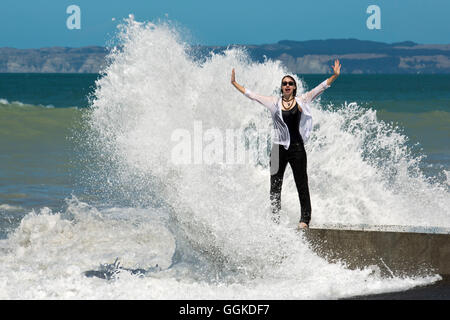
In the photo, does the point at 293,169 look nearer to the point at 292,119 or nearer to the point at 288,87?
the point at 292,119

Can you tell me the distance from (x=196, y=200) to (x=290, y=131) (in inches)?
48.5

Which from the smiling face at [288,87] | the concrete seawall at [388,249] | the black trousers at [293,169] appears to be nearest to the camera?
the concrete seawall at [388,249]

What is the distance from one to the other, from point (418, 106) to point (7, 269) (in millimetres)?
45864

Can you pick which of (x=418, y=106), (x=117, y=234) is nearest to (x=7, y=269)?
A: (x=117, y=234)

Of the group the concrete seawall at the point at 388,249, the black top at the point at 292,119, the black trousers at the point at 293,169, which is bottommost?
the concrete seawall at the point at 388,249

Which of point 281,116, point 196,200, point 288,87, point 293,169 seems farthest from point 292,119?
point 196,200

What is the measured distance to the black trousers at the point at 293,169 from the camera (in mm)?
7180

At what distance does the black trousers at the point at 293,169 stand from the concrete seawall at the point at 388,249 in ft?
1.33

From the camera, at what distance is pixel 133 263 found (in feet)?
28.1

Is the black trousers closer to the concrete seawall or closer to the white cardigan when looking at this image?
the white cardigan

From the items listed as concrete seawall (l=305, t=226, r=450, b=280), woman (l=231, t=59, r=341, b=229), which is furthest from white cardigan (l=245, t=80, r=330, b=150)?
concrete seawall (l=305, t=226, r=450, b=280)

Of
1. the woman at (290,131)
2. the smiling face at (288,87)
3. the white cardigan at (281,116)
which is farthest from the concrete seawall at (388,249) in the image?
the smiling face at (288,87)

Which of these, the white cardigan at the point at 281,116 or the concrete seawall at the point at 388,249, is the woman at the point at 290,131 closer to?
the white cardigan at the point at 281,116

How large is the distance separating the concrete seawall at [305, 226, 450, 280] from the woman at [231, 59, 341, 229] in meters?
0.31
